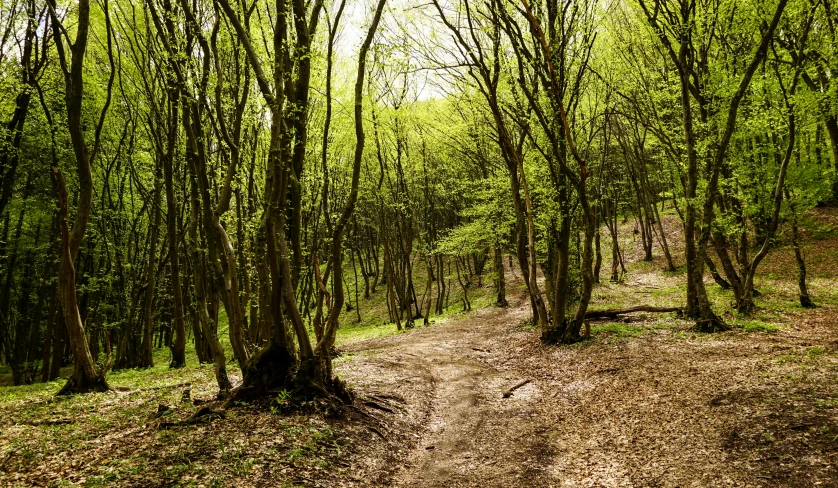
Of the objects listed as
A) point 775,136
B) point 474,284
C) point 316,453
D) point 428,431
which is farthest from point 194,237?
point 474,284

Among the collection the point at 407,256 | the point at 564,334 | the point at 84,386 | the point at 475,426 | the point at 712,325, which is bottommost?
the point at 475,426

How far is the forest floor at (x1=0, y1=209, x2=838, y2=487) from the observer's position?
5.52m

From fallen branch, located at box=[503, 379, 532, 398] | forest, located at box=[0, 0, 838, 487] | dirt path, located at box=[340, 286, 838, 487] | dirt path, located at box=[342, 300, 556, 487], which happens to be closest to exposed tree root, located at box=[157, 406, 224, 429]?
forest, located at box=[0, 0, 838, 487]

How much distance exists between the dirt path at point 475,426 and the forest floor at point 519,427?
4 cm

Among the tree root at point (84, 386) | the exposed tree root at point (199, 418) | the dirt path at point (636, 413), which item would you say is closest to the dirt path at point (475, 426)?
the dirt path at point (636, 413)

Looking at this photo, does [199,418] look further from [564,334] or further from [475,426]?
[564,334]

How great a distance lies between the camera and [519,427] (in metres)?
8.15

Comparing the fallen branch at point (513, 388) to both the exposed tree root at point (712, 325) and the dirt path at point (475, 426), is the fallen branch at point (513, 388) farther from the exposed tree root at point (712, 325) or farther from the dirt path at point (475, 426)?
the exposed tree root at point (712, 325)

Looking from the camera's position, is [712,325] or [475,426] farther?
[712,325]

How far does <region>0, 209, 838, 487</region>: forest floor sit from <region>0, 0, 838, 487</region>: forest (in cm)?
6

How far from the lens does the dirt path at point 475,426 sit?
6.48 m

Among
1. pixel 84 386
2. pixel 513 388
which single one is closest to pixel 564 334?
pixel 513 388

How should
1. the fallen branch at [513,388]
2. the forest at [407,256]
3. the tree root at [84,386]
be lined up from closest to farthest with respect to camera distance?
1. the forest at [407,256]
2. the fallen branch at [513,388]
3. the tree root at [84,386]

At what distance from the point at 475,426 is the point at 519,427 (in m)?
0.89
